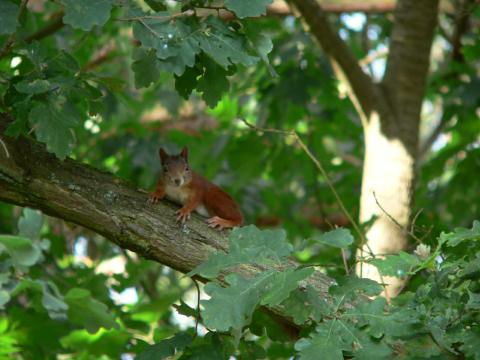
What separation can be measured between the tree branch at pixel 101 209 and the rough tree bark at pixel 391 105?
1.25 metres

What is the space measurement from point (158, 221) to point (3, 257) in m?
1.63

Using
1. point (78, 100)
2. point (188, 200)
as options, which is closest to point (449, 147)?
point (188, 200)

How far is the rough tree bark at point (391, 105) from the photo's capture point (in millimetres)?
4832

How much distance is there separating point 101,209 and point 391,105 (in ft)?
6.99

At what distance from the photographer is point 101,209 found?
365 centimetres

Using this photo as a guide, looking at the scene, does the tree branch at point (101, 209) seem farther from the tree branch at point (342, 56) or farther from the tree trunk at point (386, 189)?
the tree branch at point (342, 56)

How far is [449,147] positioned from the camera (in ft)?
23.7

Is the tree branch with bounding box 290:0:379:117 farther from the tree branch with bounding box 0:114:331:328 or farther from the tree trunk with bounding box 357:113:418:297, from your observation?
the tree branch with bounding box 0:114:331:328

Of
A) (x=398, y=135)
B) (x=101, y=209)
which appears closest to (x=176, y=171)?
(x=398, y=135)

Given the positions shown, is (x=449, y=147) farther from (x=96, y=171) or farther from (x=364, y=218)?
(x=96, y=171)

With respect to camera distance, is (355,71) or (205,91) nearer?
(205,91)

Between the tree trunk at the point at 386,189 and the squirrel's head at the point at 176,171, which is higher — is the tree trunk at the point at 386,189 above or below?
above

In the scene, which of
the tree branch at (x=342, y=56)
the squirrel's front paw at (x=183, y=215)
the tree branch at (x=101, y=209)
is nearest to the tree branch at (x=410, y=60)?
the tree branch at (x=342, y=56)

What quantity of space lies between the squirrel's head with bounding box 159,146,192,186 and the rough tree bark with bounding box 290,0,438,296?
101 centimetres
